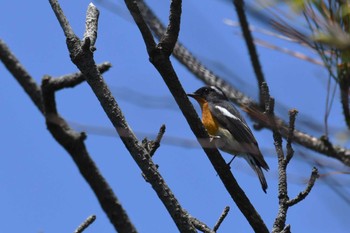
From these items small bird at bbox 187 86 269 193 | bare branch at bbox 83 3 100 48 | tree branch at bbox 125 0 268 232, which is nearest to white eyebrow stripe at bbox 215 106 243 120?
small bird at bbox 187 86 269 193

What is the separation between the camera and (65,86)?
2217 mm

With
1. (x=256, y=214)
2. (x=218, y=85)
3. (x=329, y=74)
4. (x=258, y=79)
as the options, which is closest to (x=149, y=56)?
(x=329, y=74)

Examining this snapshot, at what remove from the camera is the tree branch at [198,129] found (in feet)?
10.3

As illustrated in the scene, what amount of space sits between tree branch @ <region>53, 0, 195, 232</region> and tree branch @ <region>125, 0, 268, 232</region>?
0.29 meters

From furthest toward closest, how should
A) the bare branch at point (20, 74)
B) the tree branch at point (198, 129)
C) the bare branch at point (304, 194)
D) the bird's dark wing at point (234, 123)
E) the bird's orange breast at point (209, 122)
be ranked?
the bird's orange breast at point (209, 122) → the bird's dark wing at point (234, 123) → the bare branch at point (304, 194) → the tree branch at point (198, 129) → the bare branch at point (20, 74)

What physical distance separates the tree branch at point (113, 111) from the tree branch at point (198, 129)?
0.29 m

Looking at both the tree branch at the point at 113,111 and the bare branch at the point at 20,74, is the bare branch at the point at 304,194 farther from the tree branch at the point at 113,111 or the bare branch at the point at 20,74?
the bare branch at the point at 20,74

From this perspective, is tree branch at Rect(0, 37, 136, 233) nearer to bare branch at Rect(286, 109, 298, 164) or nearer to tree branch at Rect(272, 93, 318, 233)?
bare branch at Rect(286, 109, 298, 164)

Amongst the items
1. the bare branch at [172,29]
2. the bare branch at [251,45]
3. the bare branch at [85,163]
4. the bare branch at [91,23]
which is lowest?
the bare branch at [85,163]

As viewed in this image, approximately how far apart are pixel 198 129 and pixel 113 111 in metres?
0.76

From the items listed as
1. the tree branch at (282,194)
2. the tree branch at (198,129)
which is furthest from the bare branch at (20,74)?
the tree branch at (282,194)

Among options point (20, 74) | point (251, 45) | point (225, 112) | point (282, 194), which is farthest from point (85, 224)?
point (225, 112)

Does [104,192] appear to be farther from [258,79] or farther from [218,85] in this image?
[218,85]

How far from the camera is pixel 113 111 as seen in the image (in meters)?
2.78
